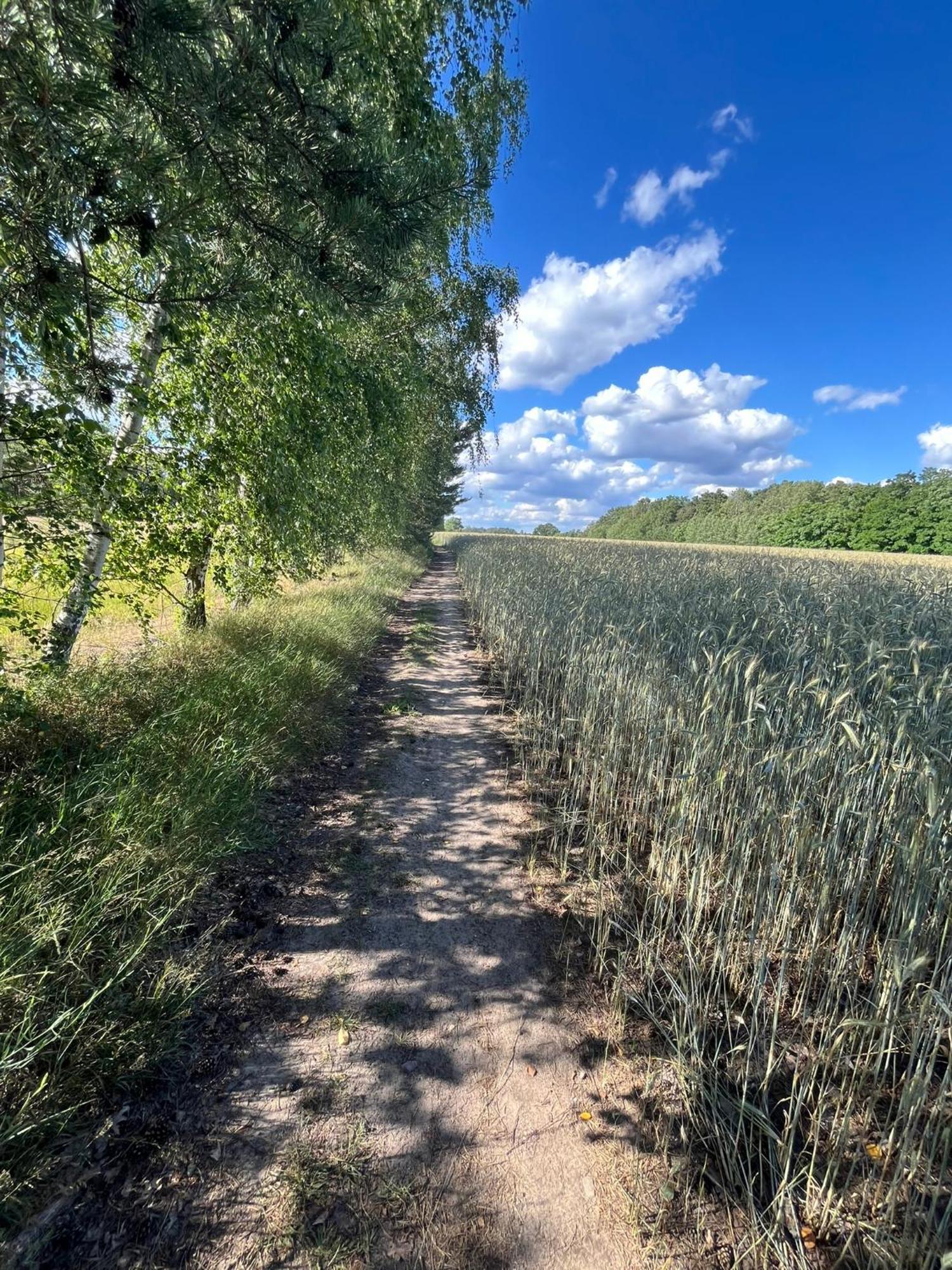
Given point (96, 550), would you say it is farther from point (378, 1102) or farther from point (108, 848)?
point (378, 1102)

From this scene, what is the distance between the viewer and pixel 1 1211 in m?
1.33

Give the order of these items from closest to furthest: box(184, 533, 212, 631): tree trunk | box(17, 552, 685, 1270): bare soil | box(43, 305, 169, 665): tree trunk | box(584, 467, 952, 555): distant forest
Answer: box(17, 552, 685, 1270): bare soil
box(43, 305, 169, 665): tree trunk
box(184, 533, 212, 631): tree trunk
box(584, 467, 952, 555): distant forest

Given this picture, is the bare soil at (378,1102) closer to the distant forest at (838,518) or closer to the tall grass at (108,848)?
the tall grass at (108,848)

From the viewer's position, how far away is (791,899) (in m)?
2.05

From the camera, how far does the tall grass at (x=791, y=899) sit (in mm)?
1471

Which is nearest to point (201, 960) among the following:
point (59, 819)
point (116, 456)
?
point (59, 819)

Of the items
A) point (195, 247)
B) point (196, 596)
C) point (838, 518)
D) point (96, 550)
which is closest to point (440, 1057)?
point (195, 247)

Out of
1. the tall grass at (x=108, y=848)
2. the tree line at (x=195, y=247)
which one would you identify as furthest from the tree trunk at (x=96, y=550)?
the tall grass at (x=108, y=848)

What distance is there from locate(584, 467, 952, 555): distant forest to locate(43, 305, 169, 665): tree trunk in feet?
176

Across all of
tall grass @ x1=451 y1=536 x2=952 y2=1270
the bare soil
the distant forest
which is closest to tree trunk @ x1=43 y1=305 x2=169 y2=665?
the bare soil

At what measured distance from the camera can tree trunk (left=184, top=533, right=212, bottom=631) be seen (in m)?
5.24

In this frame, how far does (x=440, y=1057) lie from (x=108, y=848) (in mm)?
1892

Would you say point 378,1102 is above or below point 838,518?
below

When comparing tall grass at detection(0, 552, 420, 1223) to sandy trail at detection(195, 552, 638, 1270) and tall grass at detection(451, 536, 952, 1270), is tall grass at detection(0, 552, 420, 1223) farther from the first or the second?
tall grass at detection(451, 536, 952, 1270)
